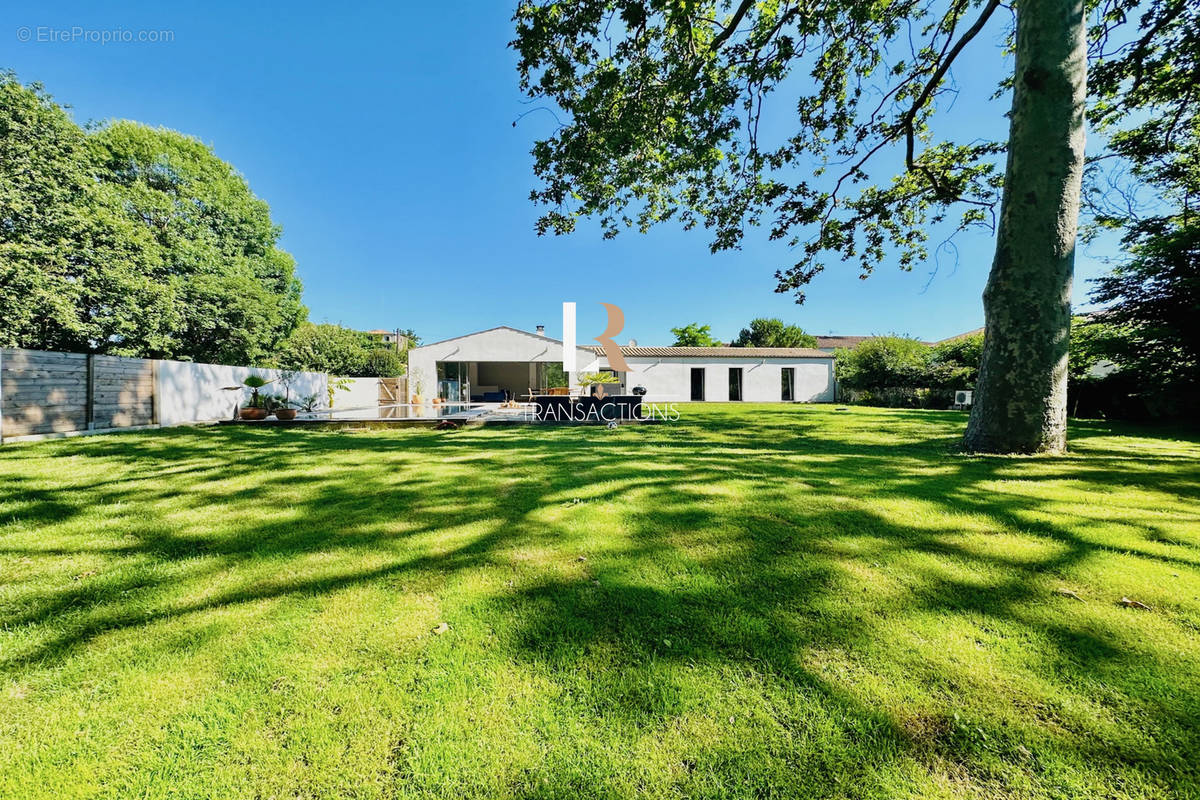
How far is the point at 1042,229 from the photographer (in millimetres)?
4613

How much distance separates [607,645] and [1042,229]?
21.5 ft

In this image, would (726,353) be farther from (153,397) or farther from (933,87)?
(153,397)

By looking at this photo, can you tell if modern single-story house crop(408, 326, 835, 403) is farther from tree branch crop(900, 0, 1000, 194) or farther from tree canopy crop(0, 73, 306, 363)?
tree branch crop(900, 0, 1000, 194)

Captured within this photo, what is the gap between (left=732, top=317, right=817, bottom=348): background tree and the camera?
134ft

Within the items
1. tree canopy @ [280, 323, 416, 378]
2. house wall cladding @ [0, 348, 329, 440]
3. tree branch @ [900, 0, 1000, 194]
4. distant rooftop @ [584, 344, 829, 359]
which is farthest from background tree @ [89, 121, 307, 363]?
tree branch @ [900, 0, 1000, 194]

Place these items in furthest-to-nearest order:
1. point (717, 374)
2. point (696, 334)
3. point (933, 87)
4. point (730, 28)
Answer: point (696, 334), point (717, 374), point (933, 87), point (730, 28)

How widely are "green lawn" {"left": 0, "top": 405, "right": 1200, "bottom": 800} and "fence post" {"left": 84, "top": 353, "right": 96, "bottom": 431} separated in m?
8.10

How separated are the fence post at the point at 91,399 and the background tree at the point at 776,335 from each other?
42.7 metres

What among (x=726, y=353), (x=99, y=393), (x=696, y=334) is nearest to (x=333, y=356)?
(x=99, y=393)

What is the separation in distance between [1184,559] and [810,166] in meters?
8.57

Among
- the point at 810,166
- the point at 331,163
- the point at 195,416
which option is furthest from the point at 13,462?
the point at 331,163

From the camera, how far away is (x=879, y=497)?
3.41m

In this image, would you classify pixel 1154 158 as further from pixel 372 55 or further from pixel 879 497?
pixel 372 55

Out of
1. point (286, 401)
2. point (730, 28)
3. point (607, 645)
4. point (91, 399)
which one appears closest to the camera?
point (607, 645)
